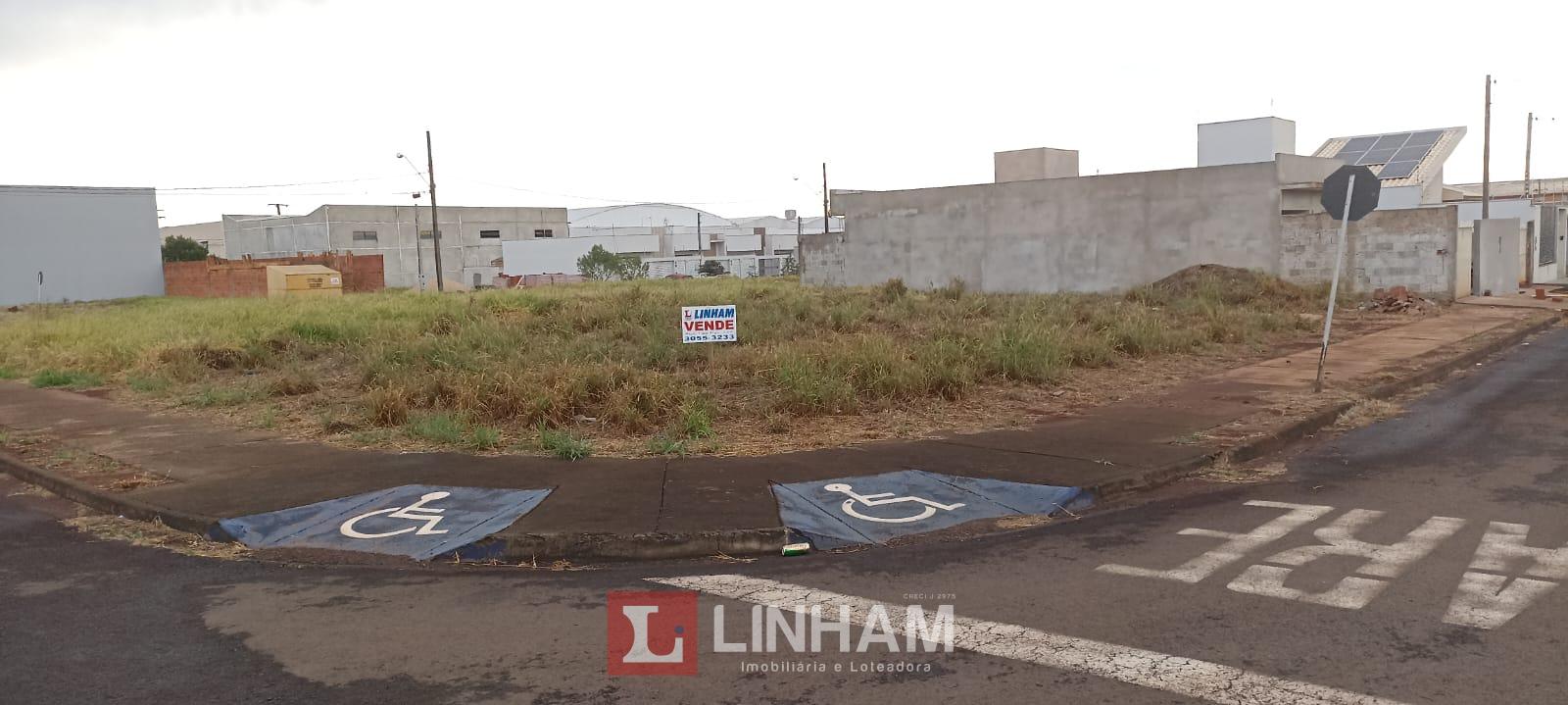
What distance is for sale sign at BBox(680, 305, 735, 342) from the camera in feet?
37.6

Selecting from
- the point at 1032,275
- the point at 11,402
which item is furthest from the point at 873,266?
the point at 11,402

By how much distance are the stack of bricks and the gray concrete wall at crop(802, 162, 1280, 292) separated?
21.5 meters

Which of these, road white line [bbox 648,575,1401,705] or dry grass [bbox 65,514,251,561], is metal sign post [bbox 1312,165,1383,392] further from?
dry grass [bbox 65,514,251,561]

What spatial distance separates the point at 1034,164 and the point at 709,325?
30.9 metres

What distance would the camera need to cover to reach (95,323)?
81.5 feet

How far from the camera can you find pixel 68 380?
15969mm

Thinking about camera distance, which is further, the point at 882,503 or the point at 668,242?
the point at 668,242

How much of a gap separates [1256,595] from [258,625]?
5.20m

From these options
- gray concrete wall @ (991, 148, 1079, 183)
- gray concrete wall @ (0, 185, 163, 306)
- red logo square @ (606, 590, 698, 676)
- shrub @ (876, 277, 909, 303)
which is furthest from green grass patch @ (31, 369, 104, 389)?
gray concrete wall @ (0, 185, 163, 306)

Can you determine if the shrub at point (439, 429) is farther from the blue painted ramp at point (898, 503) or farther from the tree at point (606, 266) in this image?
the tree at point (606, 266)

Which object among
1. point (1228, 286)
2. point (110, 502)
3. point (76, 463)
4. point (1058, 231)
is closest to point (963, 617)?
point (110, 502)

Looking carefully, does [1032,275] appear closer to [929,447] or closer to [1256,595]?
[929,447]

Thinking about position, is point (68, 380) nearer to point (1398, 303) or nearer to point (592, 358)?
point (592, 358)

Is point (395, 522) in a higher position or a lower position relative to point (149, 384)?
lower
